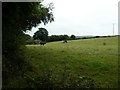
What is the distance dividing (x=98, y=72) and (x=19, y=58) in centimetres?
388

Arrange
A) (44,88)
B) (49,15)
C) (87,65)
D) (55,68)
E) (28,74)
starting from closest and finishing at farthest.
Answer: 1. (44,88)
2. (28,74)
3. (55,68)
4. (87,65)
5. (49,15)

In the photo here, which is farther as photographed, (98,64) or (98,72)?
(98,64)

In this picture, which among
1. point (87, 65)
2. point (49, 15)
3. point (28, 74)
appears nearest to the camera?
point (28, 74)

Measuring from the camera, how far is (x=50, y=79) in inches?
492

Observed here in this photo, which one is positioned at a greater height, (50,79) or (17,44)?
(17,44)

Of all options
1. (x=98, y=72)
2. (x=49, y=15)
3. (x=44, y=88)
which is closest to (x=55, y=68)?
(x=98, y=72)

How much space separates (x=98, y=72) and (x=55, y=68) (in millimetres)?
2122

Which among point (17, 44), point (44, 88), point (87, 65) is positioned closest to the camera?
point (44, 88)

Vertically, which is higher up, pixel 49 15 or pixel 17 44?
pixel 49 15

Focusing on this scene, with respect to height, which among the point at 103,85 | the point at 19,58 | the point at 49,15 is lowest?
the point at 103,85

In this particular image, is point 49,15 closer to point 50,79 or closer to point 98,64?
point 98,64

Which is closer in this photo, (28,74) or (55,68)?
(28,74)

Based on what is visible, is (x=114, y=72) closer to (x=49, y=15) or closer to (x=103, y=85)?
(x=103, y=85)

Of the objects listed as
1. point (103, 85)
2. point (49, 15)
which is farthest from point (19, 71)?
point (49, 15)
